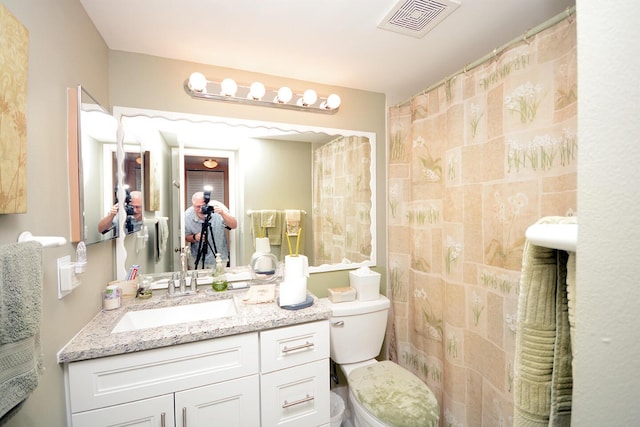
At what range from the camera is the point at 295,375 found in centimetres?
130

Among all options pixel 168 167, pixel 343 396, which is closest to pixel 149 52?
pixel 168 167

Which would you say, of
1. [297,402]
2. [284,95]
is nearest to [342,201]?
[284,95]

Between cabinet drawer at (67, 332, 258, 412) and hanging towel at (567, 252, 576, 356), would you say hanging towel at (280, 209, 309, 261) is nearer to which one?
cabinet drawer at (67, 332, 258, 412)

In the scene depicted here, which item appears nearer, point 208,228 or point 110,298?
point 110,298

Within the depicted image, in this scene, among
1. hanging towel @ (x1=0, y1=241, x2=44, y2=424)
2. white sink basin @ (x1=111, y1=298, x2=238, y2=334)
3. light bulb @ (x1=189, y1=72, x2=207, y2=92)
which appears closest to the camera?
hanging towel @ (x1=0, y1=241, x2=44, y2=424)

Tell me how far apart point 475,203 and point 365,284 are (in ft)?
2.77

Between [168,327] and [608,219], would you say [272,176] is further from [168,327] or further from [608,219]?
[608,219]

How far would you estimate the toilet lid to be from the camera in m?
1.26

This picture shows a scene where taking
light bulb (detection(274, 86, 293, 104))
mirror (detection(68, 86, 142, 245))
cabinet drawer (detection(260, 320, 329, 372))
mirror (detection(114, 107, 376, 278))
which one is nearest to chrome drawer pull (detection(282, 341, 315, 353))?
cabinet drawer (detection(260, 320, 329, 372))

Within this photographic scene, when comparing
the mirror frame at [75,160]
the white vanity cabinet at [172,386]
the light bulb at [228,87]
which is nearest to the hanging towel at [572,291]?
the white vanity cabinet at [172,386]

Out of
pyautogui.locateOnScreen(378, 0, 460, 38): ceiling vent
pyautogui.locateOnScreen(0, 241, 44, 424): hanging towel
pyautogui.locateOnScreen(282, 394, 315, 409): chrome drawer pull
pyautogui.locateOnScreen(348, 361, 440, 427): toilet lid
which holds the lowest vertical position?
pyautogui.locateOnScreen(348, 361, 440, 427): toilet lid

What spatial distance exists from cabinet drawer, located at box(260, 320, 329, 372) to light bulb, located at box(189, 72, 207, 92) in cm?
139

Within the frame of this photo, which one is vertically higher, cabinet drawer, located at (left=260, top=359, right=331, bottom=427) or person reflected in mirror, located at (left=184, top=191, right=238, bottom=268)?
person reflected in mirror, located at (left=184, top=191, right=238, bottom=268)

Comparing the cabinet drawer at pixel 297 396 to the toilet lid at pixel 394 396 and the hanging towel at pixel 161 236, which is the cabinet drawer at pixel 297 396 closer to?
the toilet lid at pixel 394 396
